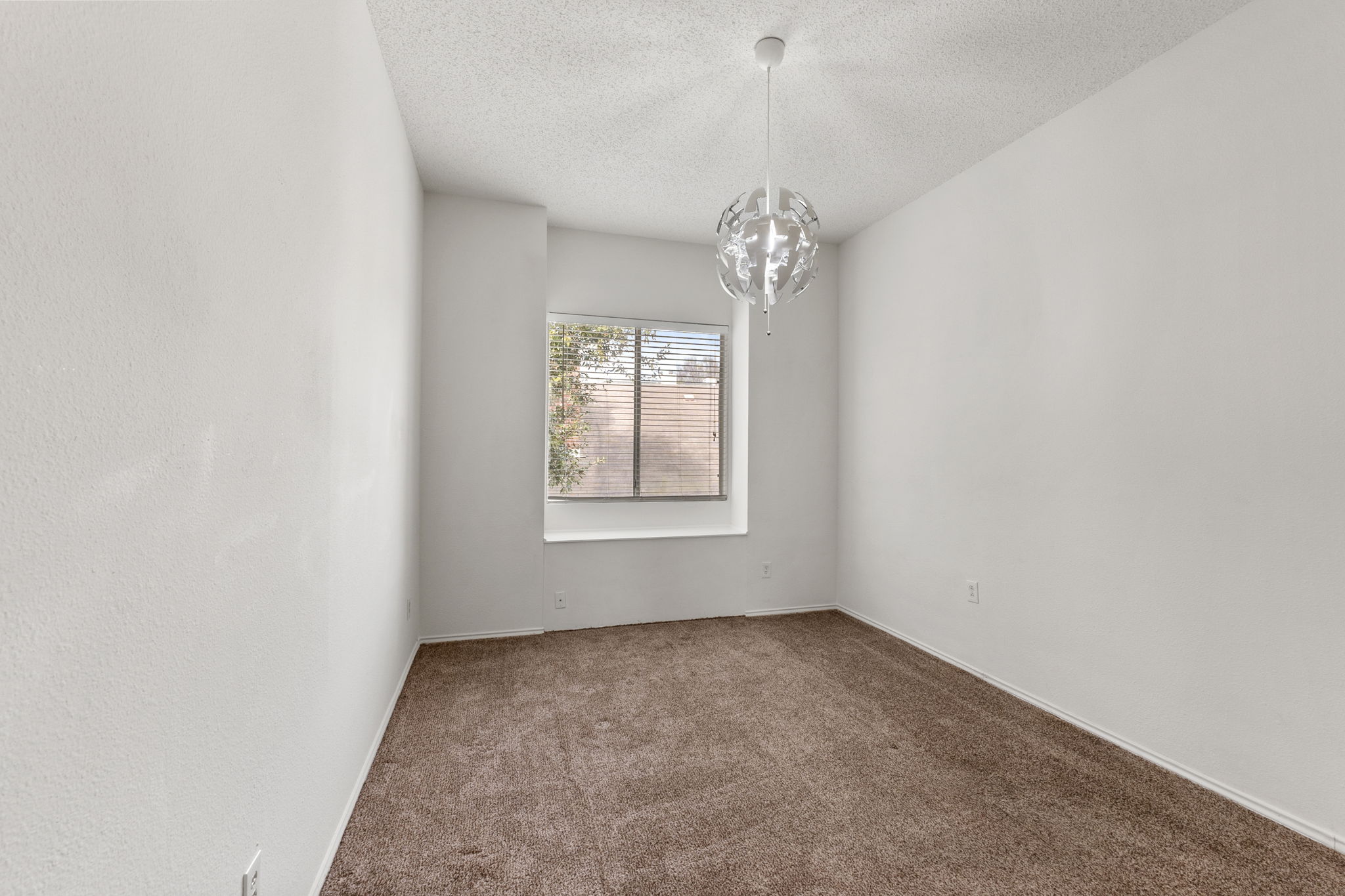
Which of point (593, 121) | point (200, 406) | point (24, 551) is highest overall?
point (593, 121)

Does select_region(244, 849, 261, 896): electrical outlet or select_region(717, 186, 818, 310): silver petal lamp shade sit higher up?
select_region(717, 186, 818, 310): silver petal lamp shade

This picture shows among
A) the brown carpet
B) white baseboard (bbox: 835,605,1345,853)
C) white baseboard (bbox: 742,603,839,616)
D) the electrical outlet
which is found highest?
the electrical outlet

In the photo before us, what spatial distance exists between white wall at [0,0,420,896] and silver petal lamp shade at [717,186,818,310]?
1.27 metres

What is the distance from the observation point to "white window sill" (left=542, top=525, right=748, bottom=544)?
Result: 392 cm

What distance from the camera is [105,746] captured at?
74 cm

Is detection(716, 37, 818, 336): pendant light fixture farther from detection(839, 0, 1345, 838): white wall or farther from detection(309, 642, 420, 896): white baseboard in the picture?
detection(309, 642, 420, 896): white baseboard

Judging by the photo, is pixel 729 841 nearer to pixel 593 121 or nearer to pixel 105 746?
pixel 105 746

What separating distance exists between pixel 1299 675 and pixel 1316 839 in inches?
19.0

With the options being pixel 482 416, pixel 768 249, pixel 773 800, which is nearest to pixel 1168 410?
pixel 768 249

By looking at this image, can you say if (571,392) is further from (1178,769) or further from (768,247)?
(1178,769)

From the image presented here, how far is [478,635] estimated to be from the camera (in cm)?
366

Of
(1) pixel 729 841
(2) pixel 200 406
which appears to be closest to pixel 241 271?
(2) pixel 200 406

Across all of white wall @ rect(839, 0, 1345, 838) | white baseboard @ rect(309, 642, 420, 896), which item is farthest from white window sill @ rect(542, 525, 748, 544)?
white wall @ rect(839, 0, 1345, 838)

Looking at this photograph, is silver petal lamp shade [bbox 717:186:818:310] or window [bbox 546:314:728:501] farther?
window [bbox 546:314:728:501]
